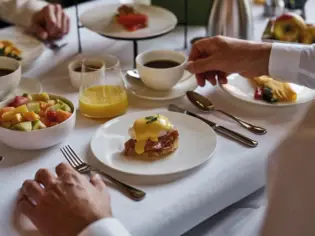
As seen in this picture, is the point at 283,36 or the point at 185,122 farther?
the point at 283,36

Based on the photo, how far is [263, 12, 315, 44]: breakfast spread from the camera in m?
1.49

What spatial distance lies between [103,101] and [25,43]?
46 centimetres

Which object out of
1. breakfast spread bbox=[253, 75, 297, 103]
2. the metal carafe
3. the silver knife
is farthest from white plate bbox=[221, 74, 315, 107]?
the metal carafe

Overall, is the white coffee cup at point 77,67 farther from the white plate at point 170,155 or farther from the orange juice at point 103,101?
the white plate at point 170,155

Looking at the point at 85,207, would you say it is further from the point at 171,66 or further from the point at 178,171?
the point at 171,66

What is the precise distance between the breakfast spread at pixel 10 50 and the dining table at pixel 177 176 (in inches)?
5.7

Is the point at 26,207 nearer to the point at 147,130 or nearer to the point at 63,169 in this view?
the point at 63,169

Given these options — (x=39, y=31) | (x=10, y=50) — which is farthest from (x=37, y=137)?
(x=39, y=31)

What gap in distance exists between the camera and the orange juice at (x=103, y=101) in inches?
45.4

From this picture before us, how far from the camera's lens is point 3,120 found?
104cm

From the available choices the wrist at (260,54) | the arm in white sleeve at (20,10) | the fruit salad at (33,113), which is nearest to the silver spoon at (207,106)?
the wrist at (260,54)

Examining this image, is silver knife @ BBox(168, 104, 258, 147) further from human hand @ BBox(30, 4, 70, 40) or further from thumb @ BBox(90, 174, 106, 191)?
human hand @ BBox(30, 4, 70, 40)

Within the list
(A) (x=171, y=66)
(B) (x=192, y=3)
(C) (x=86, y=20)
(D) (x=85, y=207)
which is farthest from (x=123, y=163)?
(B) (x=192, y=3)

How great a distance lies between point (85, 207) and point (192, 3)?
104 centimetres
